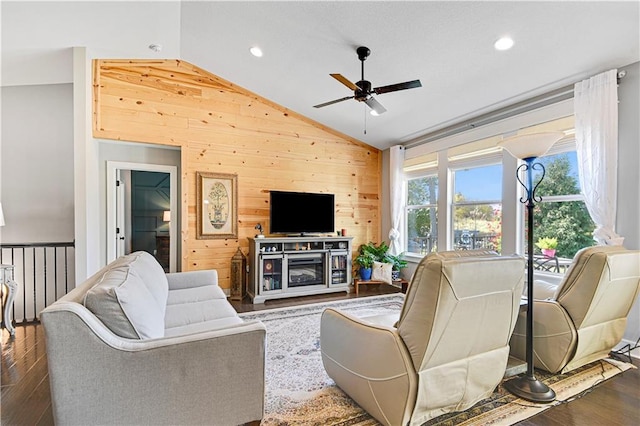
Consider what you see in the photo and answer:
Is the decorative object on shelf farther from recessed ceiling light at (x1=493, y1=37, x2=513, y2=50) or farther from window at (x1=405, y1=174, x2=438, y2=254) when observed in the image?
recessed ceiling light at (x1=493, y1=37, x2=513, y2=50)

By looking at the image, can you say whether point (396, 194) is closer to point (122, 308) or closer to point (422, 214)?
point (422, 214)

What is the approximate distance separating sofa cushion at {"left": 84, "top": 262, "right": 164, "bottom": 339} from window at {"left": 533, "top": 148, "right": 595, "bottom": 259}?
4032mm

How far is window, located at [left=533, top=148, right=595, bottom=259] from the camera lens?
3.27 meters

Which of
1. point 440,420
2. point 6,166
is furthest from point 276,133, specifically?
point 440,420

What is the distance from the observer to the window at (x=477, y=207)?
13.4ft

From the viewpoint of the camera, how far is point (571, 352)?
2.30 metres

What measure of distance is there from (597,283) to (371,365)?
1720 millimetres

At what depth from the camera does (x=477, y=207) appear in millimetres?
4367

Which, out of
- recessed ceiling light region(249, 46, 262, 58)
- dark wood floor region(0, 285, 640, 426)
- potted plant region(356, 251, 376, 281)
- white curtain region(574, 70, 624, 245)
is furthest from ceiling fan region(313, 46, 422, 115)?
potted plant region(356, 251, 376, 281)

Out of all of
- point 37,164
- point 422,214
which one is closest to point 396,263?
point 422,214

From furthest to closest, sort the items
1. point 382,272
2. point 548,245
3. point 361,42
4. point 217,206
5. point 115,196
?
1. point 382,272
2. point 217,206
3. point 115,196
4. point 548,245
5. point 361,42

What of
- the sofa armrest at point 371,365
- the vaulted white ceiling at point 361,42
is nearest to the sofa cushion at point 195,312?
the sofa armrest at point 371,365

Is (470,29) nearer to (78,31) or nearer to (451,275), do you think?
(451,275)

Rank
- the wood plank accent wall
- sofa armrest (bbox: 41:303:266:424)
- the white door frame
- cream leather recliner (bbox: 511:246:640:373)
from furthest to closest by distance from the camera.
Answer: the white door frame → the wood plank accent wall → cream leather recliner (bbox: 511:246:640:373) → sofa armrest (bbox: 41:303:266:424)
